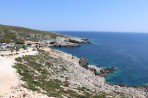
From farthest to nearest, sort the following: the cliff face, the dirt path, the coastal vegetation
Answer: the cliff face → the coastal vegetation → the dirt path

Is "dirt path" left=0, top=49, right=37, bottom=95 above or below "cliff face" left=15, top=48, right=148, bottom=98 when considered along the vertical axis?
above

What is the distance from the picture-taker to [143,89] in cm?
7181

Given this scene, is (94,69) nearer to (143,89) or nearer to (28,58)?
(143,89)

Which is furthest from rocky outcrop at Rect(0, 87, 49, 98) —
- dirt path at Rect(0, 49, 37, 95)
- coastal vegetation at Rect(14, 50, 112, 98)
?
coastal vegetation at Rect(14, 50, 112, 98)

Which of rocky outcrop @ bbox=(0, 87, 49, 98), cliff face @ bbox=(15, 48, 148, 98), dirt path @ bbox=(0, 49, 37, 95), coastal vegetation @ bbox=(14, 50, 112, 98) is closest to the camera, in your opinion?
rocky outcrop @ bbox=(0, 87, 49, 98)

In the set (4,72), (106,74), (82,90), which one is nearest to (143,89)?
(106,74)

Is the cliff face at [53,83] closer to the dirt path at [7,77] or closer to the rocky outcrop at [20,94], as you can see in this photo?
the dirt path at [7,77]

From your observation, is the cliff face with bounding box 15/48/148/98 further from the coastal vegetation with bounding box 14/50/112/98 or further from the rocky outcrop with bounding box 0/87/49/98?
the rocky outcrop with bounding box 0/87/49/98

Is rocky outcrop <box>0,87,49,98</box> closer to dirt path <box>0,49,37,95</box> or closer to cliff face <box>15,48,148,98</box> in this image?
dirt path <box>0,49,37,95</box>

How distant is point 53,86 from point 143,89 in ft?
114

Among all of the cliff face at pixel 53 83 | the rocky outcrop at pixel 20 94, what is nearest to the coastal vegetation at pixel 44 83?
the cliff face at pixel 53 83

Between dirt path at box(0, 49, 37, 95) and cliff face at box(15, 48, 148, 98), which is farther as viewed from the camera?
cliff face at box(15, 48, 148, 98)

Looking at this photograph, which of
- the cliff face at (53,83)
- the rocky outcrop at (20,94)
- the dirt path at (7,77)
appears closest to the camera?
the rocky outcrop at (20,94)

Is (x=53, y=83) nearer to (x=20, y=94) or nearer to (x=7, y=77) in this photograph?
(x=7, y=77)
